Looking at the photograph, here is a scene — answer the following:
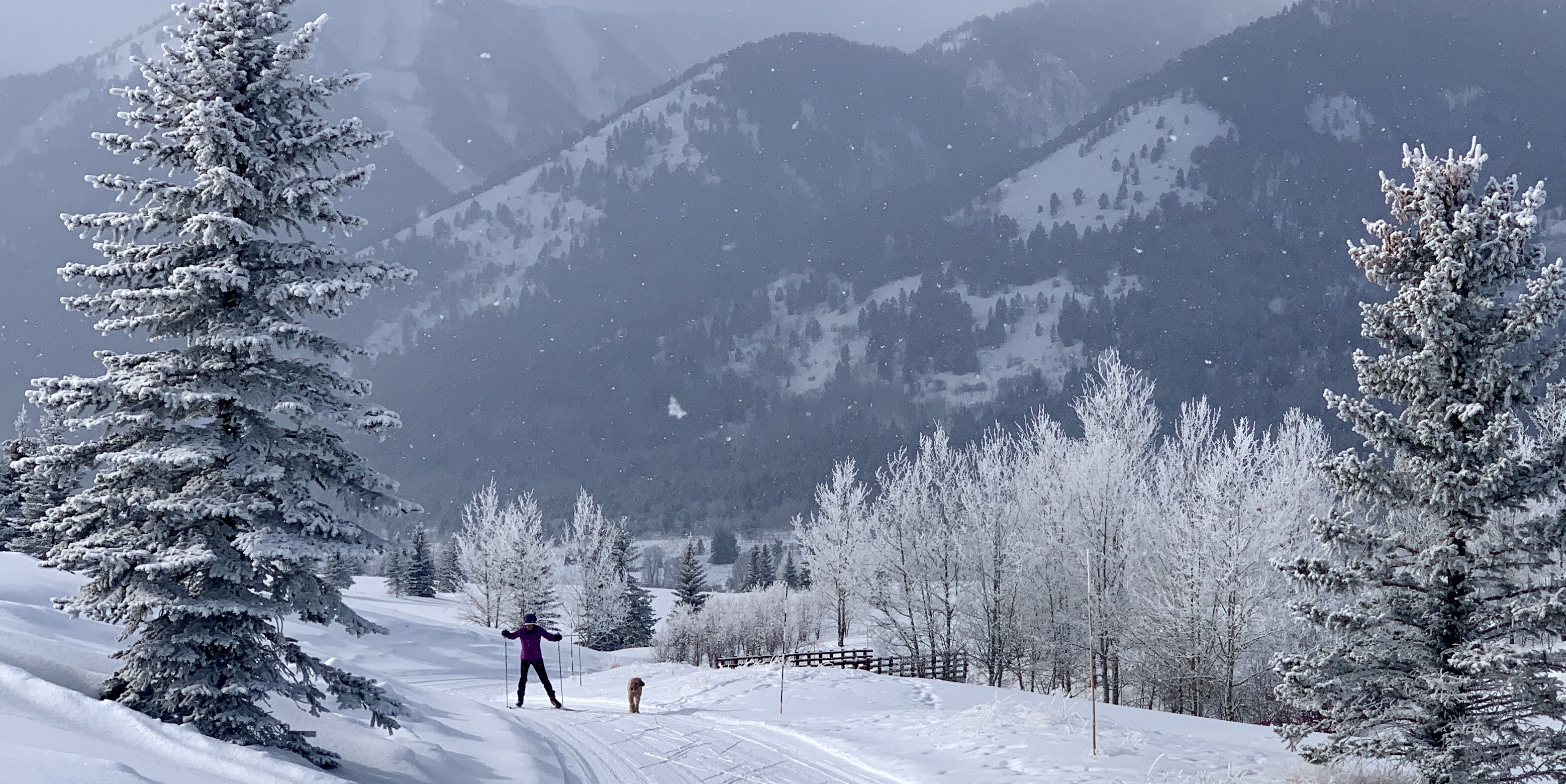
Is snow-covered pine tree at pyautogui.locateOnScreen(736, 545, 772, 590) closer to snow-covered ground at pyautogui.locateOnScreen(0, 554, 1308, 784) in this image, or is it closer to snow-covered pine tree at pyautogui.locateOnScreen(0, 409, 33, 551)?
snow-covered pine tree at pyautogui.locateOnScreen(0, 409, 33, 551)

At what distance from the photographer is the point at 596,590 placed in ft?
179

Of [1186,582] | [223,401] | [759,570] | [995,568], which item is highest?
[223,401]

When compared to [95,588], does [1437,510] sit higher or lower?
higher

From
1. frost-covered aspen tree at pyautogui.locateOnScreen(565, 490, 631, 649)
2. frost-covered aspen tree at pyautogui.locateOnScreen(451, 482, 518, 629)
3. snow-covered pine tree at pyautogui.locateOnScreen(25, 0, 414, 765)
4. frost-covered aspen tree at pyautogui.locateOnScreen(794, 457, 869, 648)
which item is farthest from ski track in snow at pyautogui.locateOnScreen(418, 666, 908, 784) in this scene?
frost-covered aspen tree at pyautogui.locateOnScreen(451, 482, 518, 629)

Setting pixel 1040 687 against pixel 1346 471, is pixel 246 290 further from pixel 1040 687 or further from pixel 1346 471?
pixel 1040 687

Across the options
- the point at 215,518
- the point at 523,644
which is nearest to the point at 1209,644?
the point at 523,644

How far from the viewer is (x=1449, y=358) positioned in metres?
10.3

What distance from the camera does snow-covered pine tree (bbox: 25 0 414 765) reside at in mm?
7629

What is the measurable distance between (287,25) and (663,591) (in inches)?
4022

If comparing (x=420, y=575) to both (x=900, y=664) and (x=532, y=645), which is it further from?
(x=532, y=645)

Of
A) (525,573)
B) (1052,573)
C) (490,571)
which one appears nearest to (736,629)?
(525,573)

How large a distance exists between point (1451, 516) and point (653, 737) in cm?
1104

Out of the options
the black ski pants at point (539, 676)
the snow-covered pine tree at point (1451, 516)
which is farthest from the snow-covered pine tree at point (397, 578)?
the snow-covered pine tree at point (1451, 516)

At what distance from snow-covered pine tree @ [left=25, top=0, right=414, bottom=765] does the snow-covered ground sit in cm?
88
